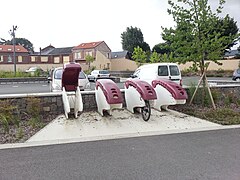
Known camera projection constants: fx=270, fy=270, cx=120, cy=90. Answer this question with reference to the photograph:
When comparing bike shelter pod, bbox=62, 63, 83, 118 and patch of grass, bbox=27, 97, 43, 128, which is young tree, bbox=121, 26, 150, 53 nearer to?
bike shelter pod, bbox=62, 63, 83, 118

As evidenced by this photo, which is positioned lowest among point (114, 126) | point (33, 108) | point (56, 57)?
point (114, 126)

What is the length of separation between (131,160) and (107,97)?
3.35 m

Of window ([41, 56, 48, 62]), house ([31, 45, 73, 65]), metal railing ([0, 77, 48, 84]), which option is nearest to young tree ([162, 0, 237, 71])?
metal railing ([0, 77, 48, 84])

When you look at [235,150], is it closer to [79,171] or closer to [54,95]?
[79,171]

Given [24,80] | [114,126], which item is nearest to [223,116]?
[114,126]

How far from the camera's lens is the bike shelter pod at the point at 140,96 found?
7.94 m

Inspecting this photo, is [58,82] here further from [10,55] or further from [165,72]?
[10,55]

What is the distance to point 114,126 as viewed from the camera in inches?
286

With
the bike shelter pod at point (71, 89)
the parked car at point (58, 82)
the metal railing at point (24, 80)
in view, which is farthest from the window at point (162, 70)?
the metal railing at point (24, 80)

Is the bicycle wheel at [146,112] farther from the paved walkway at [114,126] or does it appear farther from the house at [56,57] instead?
the house at [56,57]

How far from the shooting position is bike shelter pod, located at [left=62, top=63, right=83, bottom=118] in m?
8.00

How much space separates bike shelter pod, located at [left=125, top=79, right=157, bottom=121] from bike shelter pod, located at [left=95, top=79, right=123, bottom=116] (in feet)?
2.08

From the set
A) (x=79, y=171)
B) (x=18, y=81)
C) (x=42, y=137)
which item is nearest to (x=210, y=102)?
(x=42, y=137)

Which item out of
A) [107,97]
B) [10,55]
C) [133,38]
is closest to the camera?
[107,97]
